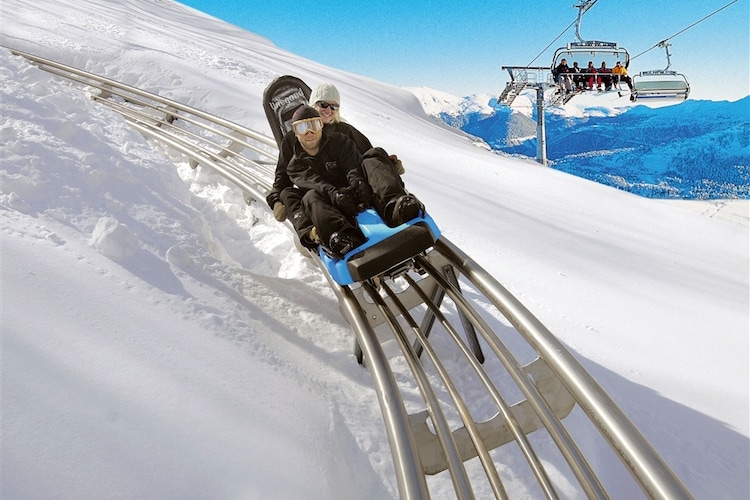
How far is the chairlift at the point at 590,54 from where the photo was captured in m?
13.2

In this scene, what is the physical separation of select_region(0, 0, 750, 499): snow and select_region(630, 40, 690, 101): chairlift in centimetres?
669

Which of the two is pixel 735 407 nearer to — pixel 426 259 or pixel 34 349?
pixel 426 259

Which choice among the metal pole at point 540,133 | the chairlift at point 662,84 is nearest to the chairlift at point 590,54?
the chairlift at point 662,84

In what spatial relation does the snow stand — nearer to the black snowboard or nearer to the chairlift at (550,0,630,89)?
the black snowboard

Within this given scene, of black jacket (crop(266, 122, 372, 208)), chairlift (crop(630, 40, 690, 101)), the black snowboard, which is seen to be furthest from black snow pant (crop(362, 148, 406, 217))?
chairlift (crop(630, 40, 690, 101))

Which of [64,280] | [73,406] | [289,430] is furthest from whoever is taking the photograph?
[64,280]

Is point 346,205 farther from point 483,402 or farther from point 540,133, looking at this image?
point 540,133

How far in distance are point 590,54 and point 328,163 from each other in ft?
41.8

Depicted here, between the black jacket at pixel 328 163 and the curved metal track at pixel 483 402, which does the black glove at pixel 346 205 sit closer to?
the black jacket at pixel 328 163

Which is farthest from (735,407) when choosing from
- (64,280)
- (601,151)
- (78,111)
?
(601,151)

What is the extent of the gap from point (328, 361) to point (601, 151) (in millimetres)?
206769

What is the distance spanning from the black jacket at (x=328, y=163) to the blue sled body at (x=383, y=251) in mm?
619

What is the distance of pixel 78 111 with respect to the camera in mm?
4500

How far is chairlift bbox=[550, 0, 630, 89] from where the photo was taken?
1317 cm
